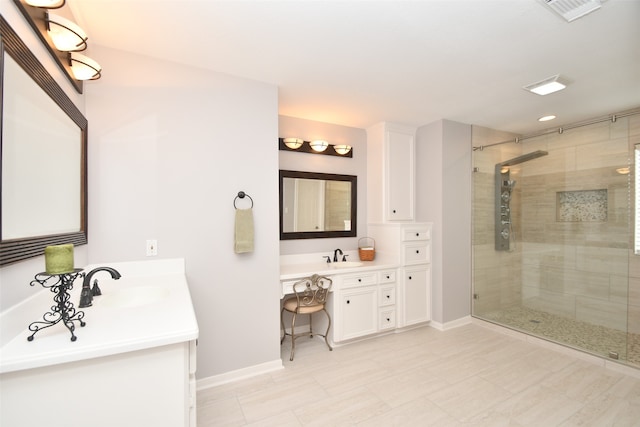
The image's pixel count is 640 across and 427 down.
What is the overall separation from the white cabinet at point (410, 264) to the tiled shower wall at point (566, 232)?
741 mm

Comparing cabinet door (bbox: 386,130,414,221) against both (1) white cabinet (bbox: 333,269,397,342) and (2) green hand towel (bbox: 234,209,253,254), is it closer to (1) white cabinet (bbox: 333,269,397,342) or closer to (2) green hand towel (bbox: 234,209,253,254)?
(1) white cabinet (bbox: 333,269,397,342)

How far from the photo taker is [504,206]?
3.73 meters

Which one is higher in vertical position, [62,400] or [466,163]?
[466,163]

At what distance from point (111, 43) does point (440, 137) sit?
323 centimetres

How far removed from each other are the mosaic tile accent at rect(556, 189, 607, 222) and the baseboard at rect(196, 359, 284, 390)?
3.59m

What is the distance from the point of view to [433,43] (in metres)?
1.88

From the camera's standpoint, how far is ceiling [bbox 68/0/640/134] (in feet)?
5.21

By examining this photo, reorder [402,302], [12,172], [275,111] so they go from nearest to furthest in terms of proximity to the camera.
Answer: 1. [12,172]
2. [275,111]
3. [402,302]

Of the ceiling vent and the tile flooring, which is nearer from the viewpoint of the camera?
the ceiling vent

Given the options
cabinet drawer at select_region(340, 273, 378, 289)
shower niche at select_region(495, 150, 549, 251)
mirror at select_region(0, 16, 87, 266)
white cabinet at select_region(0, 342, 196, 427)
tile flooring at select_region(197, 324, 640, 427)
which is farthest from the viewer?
shower niche at select_region(495, 150, 549, 251)

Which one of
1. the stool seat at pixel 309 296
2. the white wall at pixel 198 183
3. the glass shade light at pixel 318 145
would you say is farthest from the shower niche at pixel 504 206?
the white wall at pixel 198 183

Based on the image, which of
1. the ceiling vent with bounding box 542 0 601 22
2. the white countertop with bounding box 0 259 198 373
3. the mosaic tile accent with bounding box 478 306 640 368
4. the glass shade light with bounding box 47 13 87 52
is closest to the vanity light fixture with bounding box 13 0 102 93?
the glass shade light with bounding box 47 13 87 52

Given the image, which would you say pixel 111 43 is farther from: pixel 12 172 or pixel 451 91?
pixel 451 91

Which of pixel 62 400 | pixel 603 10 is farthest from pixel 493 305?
A: pixel 62 400
